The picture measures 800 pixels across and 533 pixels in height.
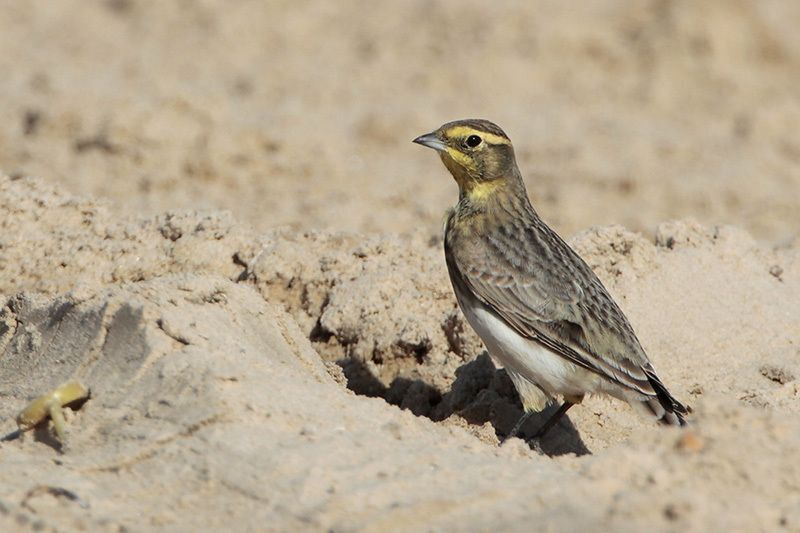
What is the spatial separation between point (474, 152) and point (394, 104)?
Result: 5.25 meters

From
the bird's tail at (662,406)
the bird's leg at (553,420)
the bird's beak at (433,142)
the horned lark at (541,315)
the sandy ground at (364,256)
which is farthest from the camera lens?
the bird's beak at (433,142)

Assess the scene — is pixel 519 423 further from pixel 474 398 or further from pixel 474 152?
pixel 474 152

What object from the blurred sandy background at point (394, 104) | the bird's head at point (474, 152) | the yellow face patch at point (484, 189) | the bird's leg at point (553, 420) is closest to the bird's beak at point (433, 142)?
the bird's head at point (474, 152)

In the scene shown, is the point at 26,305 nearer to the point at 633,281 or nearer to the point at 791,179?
the point at 633,281

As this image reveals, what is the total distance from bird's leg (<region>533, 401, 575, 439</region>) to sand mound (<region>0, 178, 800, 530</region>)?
0.07 meters

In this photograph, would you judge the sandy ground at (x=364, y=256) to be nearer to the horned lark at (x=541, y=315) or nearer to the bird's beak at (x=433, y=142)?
the horned lark at (x=541, y=315)

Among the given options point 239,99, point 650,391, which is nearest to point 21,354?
point 650,391

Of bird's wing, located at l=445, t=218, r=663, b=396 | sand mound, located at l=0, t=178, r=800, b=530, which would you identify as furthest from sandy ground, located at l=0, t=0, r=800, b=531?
bird's wing, located at l=445, t=218, r=663, b=396

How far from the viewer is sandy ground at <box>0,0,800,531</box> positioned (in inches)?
161

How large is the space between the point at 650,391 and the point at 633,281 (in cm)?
120

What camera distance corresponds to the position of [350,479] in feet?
13.5

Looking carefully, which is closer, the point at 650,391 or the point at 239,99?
the point at 650,391

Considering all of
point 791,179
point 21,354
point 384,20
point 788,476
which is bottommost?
point 21,354

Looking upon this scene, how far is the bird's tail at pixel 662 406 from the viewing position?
5820 millimetres
